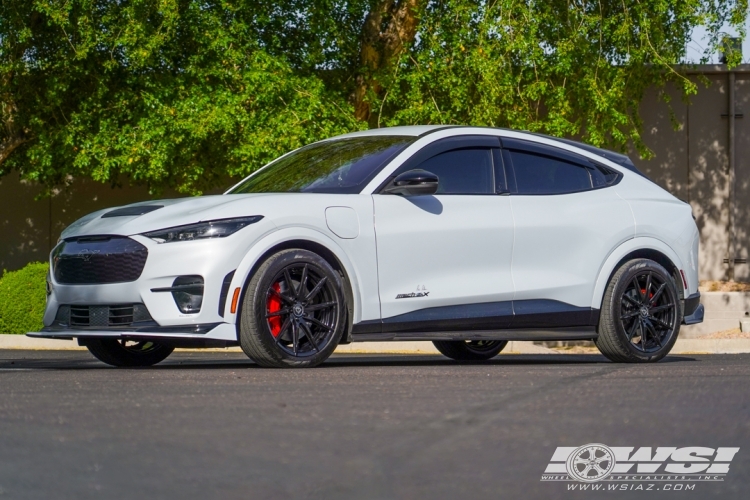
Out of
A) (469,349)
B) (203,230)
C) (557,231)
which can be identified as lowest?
(469,349)

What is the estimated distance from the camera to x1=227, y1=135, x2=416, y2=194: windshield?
8461mm

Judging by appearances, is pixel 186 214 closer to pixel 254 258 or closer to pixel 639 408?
pixel 254 258

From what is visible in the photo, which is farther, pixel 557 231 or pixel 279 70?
→ pixel 279 70

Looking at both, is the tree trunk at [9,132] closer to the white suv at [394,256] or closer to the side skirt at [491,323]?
the white suv at [394,256]

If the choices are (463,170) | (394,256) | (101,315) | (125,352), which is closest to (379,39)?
(463,170)

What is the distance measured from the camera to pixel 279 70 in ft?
54.2

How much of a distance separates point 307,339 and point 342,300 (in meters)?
0.34

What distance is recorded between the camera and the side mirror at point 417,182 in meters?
8.18

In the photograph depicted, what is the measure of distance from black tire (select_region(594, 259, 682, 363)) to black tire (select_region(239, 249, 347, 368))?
2232mm

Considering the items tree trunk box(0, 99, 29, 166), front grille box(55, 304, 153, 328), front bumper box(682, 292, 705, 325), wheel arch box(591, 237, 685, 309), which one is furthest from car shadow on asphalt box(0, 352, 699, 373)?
tree trunk box(0, 99, 29, 166)

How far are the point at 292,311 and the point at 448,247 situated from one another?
1.26 meters

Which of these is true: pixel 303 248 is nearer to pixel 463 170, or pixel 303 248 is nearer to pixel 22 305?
pixel 463 170

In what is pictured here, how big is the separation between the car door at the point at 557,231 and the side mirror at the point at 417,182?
0.87 m

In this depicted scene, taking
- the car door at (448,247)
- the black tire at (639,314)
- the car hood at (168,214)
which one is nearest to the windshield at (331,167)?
the car door at (448,247)
